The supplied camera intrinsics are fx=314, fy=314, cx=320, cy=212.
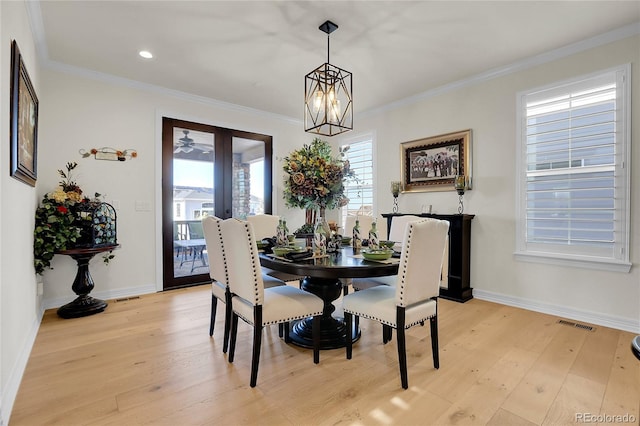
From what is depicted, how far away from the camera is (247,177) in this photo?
5.10 metres

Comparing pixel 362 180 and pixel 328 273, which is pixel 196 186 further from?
pixel 328 273

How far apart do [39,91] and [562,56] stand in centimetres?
550

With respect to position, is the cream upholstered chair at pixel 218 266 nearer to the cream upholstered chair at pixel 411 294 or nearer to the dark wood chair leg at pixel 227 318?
the dark wood chair leg at pixel 227 318

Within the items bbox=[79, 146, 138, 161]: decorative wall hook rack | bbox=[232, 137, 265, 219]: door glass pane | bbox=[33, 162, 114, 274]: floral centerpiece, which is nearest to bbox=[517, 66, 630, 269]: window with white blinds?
bbox=[232, 137, 265, 219]: door glass pane

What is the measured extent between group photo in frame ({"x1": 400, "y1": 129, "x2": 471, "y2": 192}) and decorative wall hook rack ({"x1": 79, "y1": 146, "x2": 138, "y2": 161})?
145 inches

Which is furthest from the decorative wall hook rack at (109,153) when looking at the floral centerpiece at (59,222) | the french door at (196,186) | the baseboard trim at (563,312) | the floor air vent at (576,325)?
the floor air vent at (576,325)

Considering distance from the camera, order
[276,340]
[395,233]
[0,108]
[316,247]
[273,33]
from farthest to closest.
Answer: [395,233]
[273,33]
[276,340]
[316,247]
[0,108]

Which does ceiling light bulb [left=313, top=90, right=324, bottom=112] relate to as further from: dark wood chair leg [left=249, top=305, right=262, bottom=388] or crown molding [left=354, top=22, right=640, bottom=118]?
crown molding [left=354, top=22, right=640, bottom=118]

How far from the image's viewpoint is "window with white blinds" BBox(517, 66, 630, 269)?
9.53ft

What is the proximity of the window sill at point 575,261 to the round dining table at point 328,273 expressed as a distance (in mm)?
2138

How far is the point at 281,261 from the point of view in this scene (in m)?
2.19

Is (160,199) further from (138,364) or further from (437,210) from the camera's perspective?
(437,210)

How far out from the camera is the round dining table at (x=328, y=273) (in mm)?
1989

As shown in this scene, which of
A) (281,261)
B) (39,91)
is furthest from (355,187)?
(39,91)
